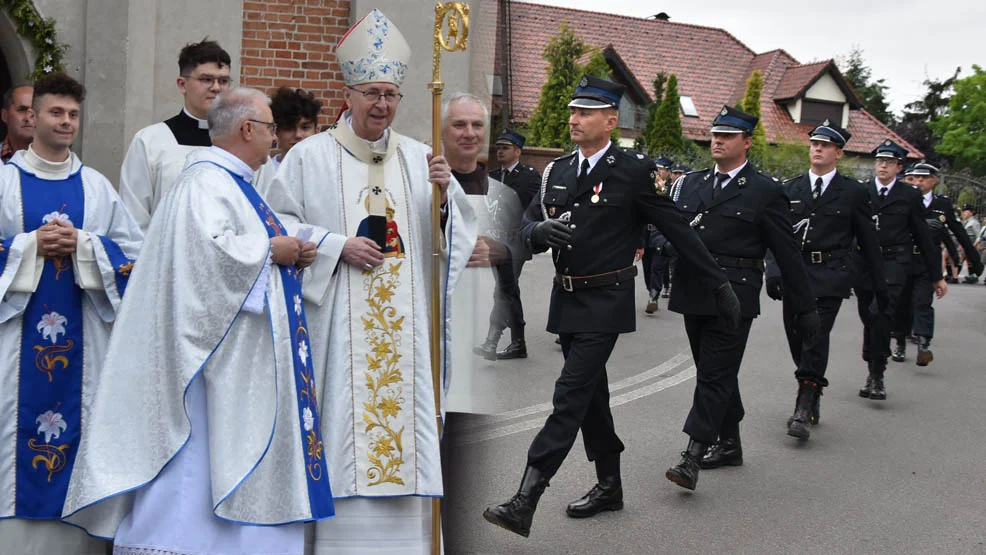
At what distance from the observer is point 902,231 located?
1048 centimetres

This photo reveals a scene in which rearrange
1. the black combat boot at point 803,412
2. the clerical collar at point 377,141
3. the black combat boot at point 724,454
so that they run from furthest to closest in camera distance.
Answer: the black combat boot at point 803,412 < the black combat boot at point 724,454 < the clerical collar at point 377,141

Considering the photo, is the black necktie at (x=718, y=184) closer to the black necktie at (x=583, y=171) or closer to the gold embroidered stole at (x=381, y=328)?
the black necktie at (x=583, y=171)

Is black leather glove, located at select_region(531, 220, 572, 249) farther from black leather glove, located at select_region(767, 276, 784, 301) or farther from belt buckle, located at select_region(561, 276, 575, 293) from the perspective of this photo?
black leather glove, located at select_region(767, 276, 784, 301)

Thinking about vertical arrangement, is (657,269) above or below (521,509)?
above

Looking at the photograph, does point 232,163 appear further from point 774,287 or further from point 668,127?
point 668,127

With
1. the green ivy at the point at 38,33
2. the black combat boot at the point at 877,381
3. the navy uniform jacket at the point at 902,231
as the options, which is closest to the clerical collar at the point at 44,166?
the green ivy at the point at 38,33

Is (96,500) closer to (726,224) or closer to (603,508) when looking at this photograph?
(603,508)

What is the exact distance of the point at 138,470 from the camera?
390 centimetres

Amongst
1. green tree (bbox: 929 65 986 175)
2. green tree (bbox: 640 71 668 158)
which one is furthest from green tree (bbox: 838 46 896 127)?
green tree (bbox: 640 71 668 158)

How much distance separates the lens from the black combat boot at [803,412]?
758 cm

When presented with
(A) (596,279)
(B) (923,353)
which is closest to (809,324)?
(A) (596,279)

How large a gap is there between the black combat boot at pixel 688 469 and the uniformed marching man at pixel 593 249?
0.39 m

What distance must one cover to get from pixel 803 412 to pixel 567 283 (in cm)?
291

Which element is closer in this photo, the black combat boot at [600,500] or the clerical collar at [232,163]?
the clerical collar at [232,163]
